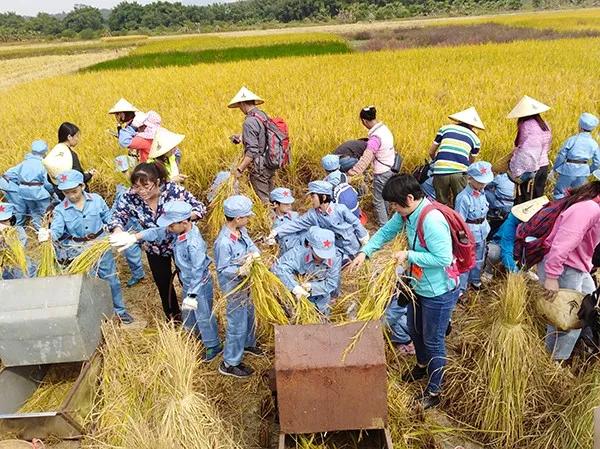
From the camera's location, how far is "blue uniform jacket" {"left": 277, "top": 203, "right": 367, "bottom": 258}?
12.0ft

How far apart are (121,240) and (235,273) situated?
918 millimetres

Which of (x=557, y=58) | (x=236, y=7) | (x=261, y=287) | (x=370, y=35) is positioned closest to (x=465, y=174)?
(x=261, y=287)

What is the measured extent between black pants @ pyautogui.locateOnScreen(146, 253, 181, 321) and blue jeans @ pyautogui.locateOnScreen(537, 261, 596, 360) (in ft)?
9.58

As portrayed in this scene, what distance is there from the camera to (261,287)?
2.87 metres

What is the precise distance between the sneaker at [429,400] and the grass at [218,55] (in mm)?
20333

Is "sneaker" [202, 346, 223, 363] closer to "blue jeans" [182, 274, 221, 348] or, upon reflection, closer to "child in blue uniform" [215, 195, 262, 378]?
"blue jeans" [182, 274, 221, 348]

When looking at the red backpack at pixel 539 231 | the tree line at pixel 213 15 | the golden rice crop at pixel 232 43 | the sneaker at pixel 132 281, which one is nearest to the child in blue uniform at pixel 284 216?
the red backpack at pixel 539 231

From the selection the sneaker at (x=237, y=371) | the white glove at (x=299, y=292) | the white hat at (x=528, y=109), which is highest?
the white hat at (x=528, y=109)

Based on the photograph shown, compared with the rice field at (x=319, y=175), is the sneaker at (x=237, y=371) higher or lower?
lower

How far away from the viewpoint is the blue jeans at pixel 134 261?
495 cm

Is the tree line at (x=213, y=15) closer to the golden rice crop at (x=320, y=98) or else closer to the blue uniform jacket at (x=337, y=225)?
the golden rice crop at (x=320, y=98)

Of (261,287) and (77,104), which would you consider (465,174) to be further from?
(77,104)

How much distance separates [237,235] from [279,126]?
7.45 ft

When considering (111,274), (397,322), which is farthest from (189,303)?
(397,322)
